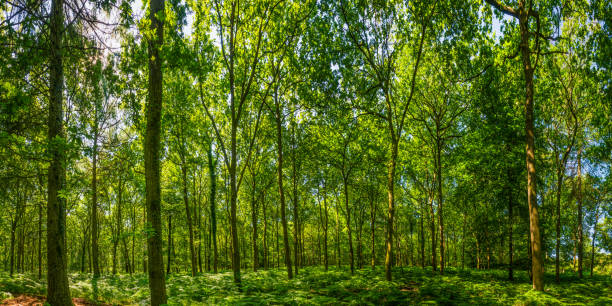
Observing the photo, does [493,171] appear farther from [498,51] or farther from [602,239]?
[602,239]

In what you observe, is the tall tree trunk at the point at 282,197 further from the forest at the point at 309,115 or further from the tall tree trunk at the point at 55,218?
the tall tree trunk at the point at 55,218

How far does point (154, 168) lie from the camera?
6383 mm

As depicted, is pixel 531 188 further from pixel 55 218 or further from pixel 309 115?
pixel 55 218

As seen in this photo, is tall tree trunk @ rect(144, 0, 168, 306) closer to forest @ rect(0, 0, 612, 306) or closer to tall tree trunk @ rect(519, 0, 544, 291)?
forest @ rect(0, 0, 612, 306)

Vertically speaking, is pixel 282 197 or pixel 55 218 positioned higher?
pixel 55 218

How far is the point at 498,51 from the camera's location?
42.4ft

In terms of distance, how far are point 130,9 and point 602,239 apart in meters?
40.6

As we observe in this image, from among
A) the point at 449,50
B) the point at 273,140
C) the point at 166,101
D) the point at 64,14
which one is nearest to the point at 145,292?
the point at 64,14

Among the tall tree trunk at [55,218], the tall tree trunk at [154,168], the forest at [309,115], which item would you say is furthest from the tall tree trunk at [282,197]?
the tall tree trunk at [55,218]

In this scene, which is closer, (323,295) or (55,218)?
(55,218)

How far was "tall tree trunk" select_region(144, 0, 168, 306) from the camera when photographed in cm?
623

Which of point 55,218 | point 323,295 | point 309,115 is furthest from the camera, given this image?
point 309,115

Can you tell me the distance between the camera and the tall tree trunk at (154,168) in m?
6.23

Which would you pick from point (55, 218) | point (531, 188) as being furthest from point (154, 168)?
point (531, 188)
